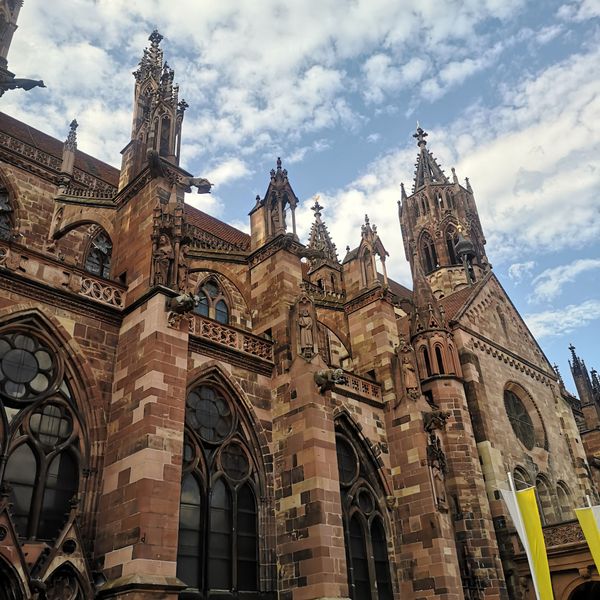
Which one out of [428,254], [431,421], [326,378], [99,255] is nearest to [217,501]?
[326,378]

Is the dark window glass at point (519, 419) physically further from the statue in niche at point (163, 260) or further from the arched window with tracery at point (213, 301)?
the statue in niche at point (163, 260)

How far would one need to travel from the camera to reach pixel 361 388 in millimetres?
15234

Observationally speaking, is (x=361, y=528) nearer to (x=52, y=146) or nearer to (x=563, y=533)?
(x=563, y=533)

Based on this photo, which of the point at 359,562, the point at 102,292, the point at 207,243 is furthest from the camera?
the point at 207,243

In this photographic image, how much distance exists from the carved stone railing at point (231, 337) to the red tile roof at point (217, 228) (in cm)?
870

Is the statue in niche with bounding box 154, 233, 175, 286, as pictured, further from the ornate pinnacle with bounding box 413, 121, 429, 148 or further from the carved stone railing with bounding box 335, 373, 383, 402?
the ornate pinnacle with bounding box 413, 121, 429, 148

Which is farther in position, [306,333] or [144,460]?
[306,333]

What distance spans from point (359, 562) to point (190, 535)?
4212mm

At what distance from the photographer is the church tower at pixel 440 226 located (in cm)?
3606

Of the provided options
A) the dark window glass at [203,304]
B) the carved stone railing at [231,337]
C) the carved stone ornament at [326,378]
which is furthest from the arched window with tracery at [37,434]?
the dark window glass at [203,304]

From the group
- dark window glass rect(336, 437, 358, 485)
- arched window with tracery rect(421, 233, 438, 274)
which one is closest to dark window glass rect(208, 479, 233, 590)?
dark window glass rect(336, 437, 358, 485)

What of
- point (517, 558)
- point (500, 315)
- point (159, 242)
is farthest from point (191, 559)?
point (500, 315)

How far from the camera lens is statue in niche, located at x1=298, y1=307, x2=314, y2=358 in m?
13.1

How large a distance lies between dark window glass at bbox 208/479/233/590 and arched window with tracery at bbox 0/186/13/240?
8416 mm
